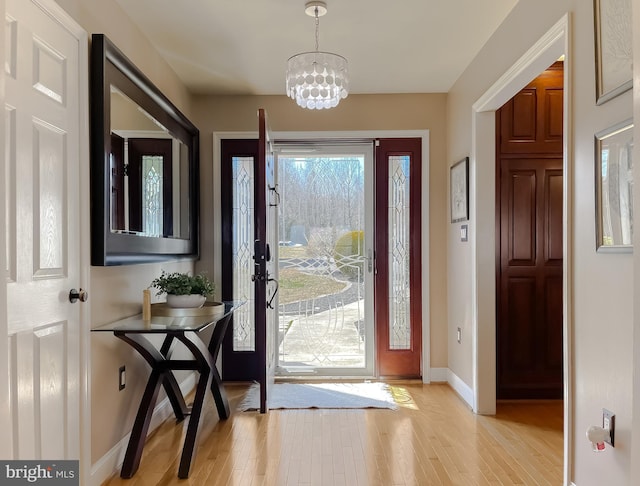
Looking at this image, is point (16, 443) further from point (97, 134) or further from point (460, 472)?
point (460, 472)

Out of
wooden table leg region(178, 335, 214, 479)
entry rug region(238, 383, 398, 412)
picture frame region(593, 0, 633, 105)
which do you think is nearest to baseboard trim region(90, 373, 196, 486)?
wooden table leg region(178, 335, 214, 479)

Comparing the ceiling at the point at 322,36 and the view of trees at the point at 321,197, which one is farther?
the view of trees at the point at 321,197

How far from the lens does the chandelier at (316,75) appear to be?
260 cm

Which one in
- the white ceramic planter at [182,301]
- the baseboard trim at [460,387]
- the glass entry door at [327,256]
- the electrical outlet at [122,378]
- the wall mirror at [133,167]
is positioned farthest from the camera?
the glass entry door at [327,256]

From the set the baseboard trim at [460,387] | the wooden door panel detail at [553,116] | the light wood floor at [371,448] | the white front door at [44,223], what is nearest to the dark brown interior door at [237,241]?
the light wood floor at [371,448]

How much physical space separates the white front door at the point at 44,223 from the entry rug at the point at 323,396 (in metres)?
1.67

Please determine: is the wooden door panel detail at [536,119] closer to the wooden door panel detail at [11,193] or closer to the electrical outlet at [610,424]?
the electrical outlet at [610,424]

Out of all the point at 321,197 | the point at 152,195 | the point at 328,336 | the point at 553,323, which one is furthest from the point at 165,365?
the point at 553,323

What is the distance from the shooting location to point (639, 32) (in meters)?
1.05

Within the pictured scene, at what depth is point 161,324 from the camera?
95.9 inches

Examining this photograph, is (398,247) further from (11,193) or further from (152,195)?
(11,193)

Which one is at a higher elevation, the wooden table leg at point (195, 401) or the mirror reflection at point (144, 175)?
the mirror reflection at point (144, 175)

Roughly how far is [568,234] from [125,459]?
2.48m

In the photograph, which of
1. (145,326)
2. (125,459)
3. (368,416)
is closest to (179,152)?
(145,326)
